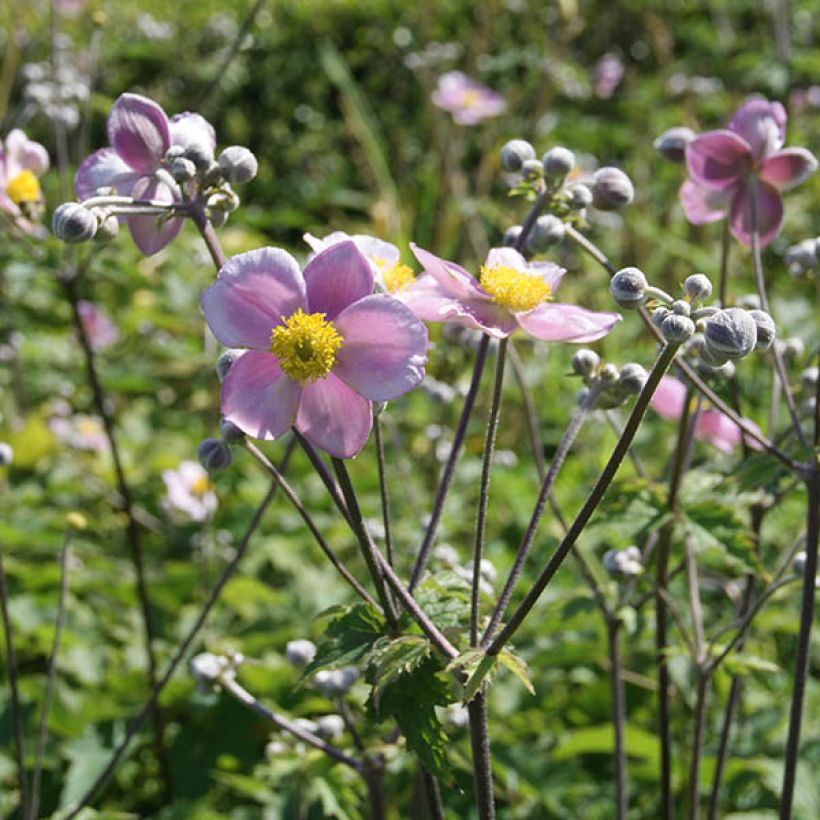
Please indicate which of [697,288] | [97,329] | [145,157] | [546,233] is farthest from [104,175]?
[97,329]

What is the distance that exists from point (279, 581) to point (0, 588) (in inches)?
75.0

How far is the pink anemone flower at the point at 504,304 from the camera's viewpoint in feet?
5.21

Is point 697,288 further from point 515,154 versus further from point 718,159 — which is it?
point 718,159

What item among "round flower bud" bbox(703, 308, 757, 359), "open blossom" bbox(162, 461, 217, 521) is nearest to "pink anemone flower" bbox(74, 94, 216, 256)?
"round flower bud" bbox(703, 308, 757, 359)

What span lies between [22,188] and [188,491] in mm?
1710

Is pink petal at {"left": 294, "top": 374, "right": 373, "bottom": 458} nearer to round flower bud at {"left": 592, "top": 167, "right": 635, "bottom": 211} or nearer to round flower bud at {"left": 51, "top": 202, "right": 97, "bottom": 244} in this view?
round flower bud at {"left": 51, "top": 202, "right": 97, "bottom": 244}

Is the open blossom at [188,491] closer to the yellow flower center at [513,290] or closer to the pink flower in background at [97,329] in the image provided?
the pink flower in background at [97,329]

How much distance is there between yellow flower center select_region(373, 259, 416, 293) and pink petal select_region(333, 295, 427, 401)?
26 centimetres

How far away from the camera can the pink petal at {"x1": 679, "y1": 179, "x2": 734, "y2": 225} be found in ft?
7.19

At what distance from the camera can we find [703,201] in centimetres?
221

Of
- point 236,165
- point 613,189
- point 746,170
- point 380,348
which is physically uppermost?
point 746,170

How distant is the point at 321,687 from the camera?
1979mm

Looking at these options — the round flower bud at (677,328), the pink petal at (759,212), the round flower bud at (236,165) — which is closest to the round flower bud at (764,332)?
the round flower bud at (677,328)

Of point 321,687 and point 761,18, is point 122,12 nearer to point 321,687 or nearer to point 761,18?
point 761,18
